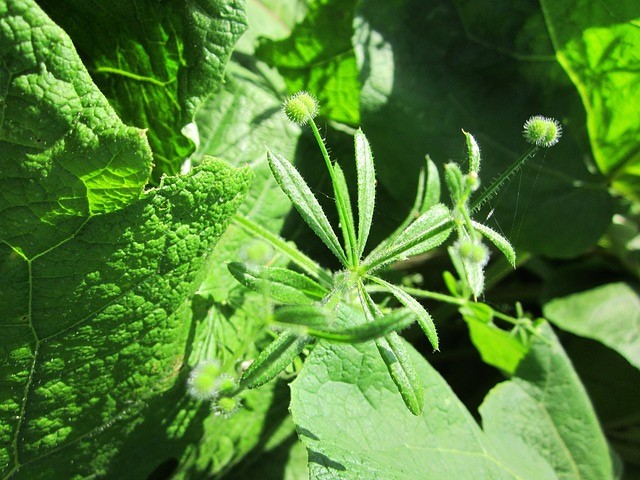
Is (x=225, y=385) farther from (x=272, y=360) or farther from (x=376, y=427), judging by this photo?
(x=376, y=427)

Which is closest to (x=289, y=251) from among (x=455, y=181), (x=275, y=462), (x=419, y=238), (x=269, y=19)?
(x=419, y=238)

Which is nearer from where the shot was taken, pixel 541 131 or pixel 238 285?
pixel 541 131

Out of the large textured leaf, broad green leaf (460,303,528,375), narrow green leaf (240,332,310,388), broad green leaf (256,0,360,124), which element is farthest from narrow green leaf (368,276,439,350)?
broad green leaf (256,0,360,124)

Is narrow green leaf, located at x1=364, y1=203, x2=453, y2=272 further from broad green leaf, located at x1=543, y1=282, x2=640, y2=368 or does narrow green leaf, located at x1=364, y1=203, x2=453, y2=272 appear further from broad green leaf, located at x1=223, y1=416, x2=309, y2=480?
broad green leaf, located at x1=543, y1=282, x2=640, y2=368

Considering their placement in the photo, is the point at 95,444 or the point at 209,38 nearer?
the point at 209,38

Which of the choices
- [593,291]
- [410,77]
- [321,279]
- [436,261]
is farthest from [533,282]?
[321,279]

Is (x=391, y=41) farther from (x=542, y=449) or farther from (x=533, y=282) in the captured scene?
(x=542, y=449)
